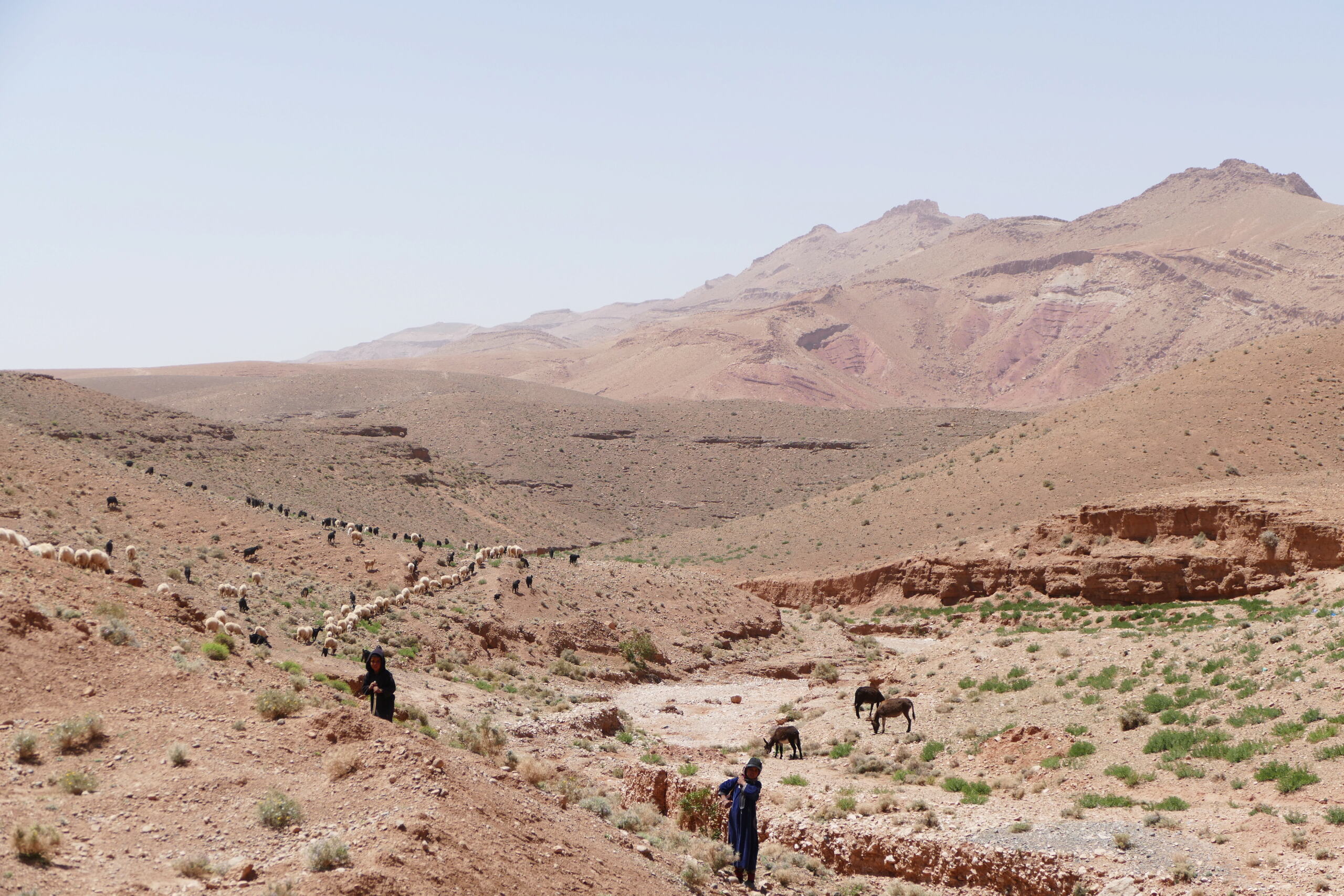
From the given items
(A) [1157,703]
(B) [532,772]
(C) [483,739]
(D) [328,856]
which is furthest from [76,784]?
(A) [1157,703]

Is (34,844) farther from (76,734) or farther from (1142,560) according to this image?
(1142,560)

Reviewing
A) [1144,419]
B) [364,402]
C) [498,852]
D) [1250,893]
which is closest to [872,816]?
[1250,893]

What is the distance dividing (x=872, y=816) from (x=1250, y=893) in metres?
5.12

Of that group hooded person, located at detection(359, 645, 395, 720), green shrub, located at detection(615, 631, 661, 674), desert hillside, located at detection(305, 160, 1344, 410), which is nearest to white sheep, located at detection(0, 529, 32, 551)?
hooded person, located at detection(359, 645, 395, 720)

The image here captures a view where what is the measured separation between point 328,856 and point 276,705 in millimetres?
2832

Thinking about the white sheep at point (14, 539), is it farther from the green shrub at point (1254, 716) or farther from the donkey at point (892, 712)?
the green shrub at point (1254, 716)

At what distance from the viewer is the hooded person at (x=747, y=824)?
1227 centimetres

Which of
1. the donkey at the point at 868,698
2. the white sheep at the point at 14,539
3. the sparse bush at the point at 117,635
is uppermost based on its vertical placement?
the white sheep at the point at 14,539

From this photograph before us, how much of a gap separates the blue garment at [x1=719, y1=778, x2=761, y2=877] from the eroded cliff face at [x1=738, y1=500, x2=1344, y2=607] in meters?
25.4

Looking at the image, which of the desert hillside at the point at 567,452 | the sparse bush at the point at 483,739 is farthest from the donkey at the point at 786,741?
the desert hillside at the point at 567,452

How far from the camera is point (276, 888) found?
8164 millimetres

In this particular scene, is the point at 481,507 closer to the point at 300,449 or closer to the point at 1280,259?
the point at 300,449

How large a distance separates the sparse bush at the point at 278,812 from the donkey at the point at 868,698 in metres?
14.1

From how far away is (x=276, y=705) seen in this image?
11.0 meters
